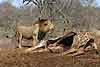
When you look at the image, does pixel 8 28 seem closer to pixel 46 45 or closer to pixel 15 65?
pixel 46 45

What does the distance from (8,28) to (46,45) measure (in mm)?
9435

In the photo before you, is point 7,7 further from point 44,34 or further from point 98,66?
point 98,66

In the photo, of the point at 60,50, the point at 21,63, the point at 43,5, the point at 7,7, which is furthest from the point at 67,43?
the point at 7,7

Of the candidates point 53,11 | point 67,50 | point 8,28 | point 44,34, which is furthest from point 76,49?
point 8,28

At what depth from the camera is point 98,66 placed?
433 centimetres

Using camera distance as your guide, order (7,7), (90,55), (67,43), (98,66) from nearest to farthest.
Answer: (98,66), (90,55), (67,43), (7,7)

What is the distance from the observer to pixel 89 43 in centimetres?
631

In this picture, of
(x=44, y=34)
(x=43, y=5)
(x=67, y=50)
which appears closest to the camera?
(x=67, y=50)

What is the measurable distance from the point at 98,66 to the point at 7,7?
2397 cm

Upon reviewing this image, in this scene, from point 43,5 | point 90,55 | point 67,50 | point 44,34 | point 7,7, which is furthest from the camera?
point 7,7

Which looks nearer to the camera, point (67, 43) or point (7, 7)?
point (67, 43)

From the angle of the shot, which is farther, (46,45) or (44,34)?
(44,34)

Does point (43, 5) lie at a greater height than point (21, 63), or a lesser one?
greater

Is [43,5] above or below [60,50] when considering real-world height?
above
